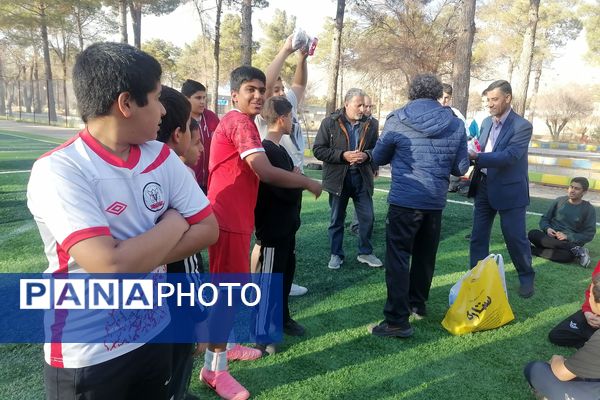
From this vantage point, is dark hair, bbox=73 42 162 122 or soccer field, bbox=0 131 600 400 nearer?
dark hair, bbox=73 42 162 122

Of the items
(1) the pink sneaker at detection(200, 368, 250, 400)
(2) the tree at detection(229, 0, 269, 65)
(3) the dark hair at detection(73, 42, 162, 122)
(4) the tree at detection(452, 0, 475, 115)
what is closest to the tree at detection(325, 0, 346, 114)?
(2) the tree at detection(229, 0, 269, 65)

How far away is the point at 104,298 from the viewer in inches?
46.1

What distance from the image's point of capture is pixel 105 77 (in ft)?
3.52

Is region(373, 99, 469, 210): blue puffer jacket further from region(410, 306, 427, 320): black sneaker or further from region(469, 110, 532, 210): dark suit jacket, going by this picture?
region(410, 306, 427, 320): black sneaker

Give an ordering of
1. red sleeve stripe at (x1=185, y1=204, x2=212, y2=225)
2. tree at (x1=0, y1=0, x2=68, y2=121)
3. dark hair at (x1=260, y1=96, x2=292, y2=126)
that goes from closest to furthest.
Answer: red sleeve stripe at (x1=185, y1=204, x2=212, y2=225), dark hair at (x1=260, y1=96, x2=292, y2=126), tree at (x1=0, y1=0, x2=68, y2=121)

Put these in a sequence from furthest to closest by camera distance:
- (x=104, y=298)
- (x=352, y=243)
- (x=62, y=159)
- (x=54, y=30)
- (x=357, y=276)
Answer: (x=54, y=30), (x=352, y=243), (x=357, y=276), (x=104, y=298), (x=62, y=159)

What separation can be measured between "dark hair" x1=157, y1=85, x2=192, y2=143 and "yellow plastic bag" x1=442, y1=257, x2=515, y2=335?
239cm

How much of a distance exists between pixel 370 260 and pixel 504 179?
152cm

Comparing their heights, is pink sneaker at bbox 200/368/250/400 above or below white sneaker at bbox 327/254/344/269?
below

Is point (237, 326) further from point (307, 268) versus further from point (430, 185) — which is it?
point (430, 185)

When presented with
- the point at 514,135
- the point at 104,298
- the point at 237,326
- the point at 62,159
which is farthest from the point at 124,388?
the point at 514,135

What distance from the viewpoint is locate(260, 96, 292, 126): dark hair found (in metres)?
2.60

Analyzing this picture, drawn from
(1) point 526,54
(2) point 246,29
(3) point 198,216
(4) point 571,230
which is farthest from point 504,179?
(2) point 246,29

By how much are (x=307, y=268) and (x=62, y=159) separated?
11.3 ft
